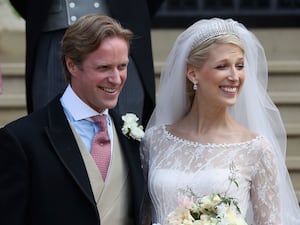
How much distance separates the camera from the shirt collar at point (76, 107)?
11.0 ft

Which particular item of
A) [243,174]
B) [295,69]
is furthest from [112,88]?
[295,69]

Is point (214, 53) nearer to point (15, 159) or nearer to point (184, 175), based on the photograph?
point (184, 175)

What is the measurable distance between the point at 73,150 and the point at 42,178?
0.15 metres

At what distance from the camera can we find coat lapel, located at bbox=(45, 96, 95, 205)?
3.26 meters

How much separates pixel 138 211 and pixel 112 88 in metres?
0.47

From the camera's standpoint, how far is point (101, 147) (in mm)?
3385

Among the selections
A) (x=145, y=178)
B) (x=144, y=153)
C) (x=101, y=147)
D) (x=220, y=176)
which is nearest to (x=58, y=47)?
(x=144, y=153)

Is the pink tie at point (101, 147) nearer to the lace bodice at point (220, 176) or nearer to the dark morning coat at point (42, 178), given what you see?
the dark morning coat at point (42, 178)

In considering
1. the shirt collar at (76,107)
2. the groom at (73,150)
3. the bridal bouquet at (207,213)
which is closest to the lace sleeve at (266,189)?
the bridal bouquet at (207,213)

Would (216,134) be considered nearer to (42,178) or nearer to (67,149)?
(67,149)

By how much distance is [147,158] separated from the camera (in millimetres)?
3877

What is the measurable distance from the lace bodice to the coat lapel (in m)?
0.52

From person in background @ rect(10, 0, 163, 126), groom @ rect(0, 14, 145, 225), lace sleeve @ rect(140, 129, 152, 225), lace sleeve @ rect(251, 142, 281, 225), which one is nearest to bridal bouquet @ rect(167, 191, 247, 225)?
groom @ rect(0, 14, 145, 225)

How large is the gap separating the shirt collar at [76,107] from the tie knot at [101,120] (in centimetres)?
2
